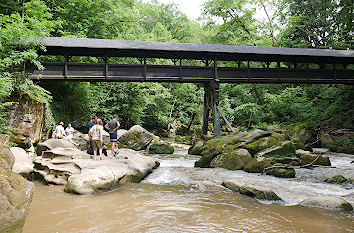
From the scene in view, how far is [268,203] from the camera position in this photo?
5695mm

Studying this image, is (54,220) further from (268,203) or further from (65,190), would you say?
(268,203)

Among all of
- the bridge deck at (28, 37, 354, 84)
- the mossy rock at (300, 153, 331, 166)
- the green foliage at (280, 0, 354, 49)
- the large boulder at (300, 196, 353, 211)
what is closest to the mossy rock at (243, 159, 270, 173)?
the mossy rock at (300, 153, 331, 166)

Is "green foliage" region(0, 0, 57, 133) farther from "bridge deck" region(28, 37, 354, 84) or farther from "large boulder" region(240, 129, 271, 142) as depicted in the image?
"large boulder" region(240, 129, 271, 142)

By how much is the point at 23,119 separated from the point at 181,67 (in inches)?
362

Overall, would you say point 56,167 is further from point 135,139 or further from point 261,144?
point 135,139

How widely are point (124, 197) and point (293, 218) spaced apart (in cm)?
362

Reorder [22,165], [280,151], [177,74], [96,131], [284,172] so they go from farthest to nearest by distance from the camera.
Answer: [177,74] < [280,151] < [96,131] < [284,172] < [22,165]

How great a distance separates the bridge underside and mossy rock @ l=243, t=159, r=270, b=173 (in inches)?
300

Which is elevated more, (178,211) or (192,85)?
(192,85)

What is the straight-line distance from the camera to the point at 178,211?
496cm

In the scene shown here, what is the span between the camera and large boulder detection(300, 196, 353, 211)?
205 inches

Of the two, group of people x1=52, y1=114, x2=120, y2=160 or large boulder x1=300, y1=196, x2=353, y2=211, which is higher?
group of people x1=52, y1=114, x2=120, y2=160

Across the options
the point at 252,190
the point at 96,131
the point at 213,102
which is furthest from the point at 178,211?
the point at 213,102

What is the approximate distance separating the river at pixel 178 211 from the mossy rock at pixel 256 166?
1.84 m
